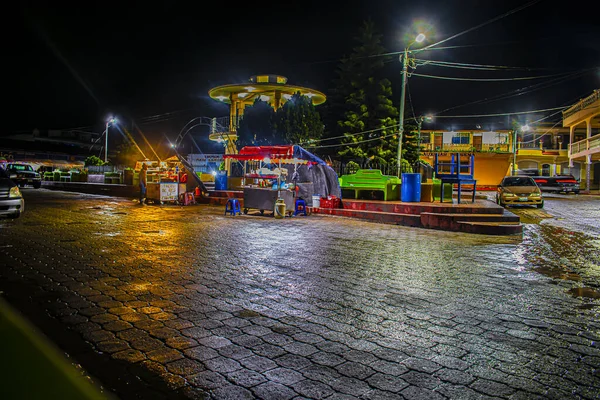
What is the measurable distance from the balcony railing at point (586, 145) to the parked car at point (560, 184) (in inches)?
120

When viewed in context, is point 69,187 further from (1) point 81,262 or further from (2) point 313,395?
(2) point 313,395

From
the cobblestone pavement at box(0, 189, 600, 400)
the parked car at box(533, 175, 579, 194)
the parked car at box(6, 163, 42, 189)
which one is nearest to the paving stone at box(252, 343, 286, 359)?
the cobblestone pavement at box(0, 189, 600, 400)

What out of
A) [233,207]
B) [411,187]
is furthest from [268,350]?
[411,187]

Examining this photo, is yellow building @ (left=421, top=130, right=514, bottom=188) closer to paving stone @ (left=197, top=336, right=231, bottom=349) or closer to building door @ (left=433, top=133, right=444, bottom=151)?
building door @ (left=433, top=133, right=444, bottom=151)

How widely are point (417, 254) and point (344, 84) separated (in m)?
25.2

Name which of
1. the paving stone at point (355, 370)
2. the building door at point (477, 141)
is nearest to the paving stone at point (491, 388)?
the paving stone at point (355, 370)

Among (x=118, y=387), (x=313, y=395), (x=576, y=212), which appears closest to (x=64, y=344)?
(x=118, y=387)

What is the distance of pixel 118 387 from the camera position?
2891 mm

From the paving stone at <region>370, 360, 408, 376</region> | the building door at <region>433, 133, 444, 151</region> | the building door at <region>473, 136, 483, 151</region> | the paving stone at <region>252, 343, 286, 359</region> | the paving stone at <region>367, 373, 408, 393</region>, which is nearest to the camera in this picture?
the paving stone at <region>367, 373, 408, 393</region>

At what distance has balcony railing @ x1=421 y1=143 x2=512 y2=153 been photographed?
159ft

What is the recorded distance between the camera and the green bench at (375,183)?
16047 mm

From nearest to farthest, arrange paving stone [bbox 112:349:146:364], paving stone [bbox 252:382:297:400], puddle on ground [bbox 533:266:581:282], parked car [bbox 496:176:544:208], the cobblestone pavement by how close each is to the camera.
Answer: paving stone [bbox 252:382:297:400], the cobblestone pavement, paving stone [bbox 112:349:146:364], puddle on ground [bbox 533:266:581:282], parked car [bbox 496:176:544:208]

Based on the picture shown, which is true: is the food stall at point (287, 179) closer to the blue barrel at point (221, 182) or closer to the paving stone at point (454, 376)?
the blue barrel at point (221, 182)

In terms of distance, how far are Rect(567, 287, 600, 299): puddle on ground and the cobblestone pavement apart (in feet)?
0.08
